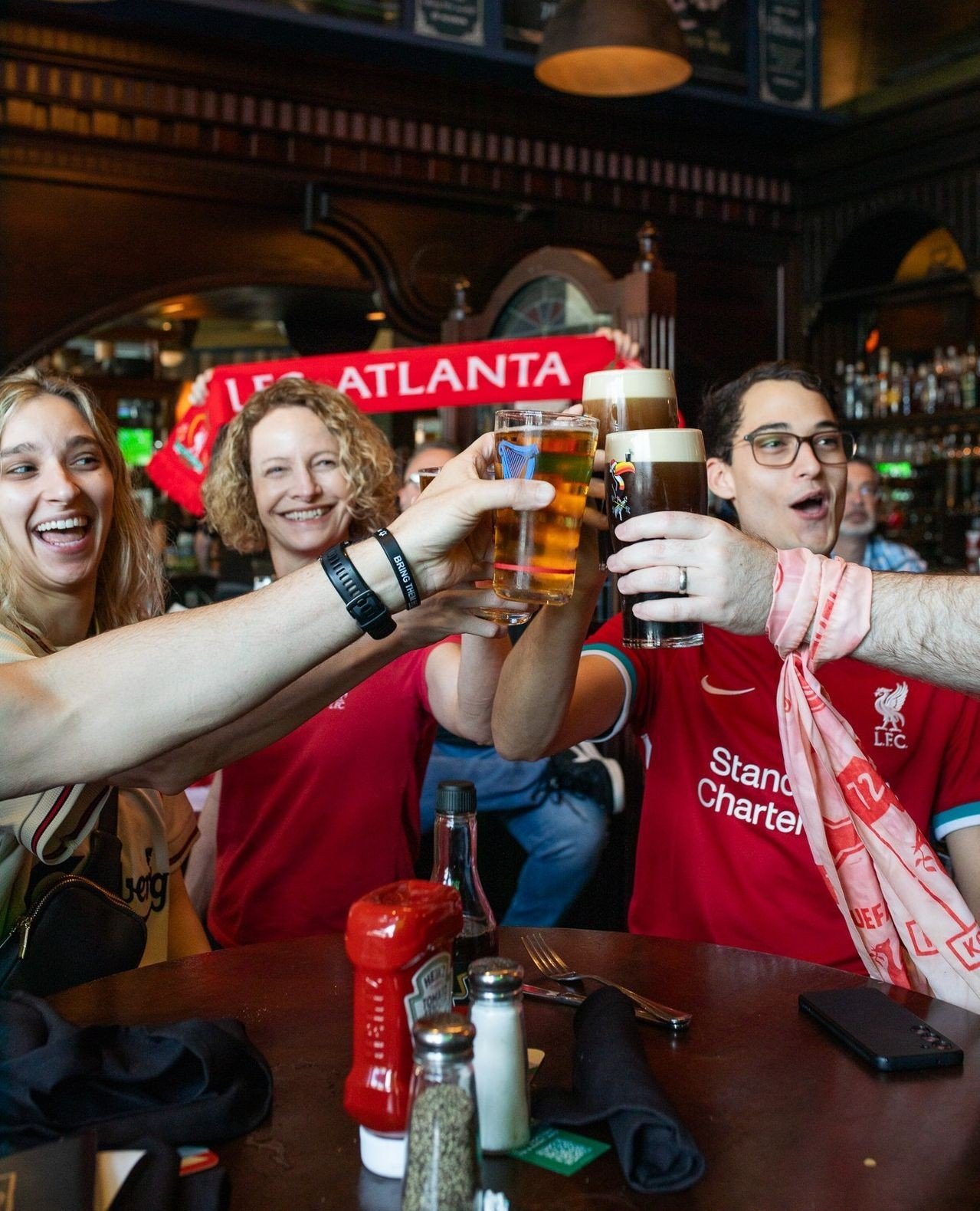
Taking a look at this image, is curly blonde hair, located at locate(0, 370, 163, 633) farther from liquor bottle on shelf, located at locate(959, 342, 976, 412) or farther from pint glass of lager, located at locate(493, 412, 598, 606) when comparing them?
liquor bottle on shelf, located at locate(959, 342, 976, 412)

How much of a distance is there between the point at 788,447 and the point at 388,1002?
1.39m

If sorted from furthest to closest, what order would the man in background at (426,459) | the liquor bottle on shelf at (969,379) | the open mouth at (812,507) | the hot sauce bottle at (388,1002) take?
the liquor bottle on shelf at (969,379) < the man in background at (426,459) < the open mouth at (812,507) < the hot sauce bottle at (388,1002)

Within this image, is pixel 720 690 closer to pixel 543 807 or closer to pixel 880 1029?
pixel 880 1029

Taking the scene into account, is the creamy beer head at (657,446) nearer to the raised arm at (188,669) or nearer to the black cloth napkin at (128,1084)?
the raised arm at (188,669)

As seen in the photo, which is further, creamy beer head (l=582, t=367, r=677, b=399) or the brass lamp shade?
the brass lamp shade

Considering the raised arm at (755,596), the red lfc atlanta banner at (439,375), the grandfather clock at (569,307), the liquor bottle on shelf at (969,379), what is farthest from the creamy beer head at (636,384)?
the liquor bottle on shelf at (969,379)

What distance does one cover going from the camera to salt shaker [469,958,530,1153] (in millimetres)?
984

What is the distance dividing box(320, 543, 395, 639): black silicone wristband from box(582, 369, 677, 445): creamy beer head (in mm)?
325

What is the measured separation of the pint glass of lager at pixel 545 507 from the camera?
1235 mm

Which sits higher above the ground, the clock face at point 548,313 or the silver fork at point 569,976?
the clock face at point 548,313

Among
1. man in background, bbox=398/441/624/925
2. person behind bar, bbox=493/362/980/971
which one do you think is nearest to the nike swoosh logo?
person behind bar, bbox=493/362/980/971

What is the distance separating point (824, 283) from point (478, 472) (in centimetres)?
515

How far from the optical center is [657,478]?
132 cm

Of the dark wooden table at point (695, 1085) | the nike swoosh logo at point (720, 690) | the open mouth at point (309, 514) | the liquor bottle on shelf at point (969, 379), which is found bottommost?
the dark wooden table at point (695, 1085)
